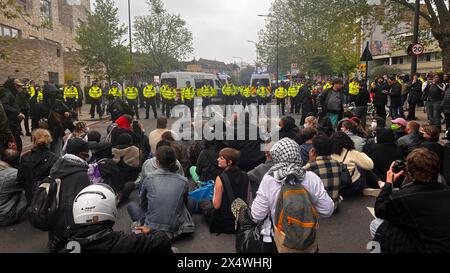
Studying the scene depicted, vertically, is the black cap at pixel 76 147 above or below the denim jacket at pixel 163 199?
above

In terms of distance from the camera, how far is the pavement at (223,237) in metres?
4.45

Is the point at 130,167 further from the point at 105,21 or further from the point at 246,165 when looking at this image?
the point at 105,21

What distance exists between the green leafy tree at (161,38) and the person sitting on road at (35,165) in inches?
1785

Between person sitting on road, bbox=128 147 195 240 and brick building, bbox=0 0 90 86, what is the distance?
48.9 feet

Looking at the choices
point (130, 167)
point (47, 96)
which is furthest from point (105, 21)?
point (130, 167)

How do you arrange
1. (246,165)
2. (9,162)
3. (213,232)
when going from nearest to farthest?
(213,232) < (9,162) < (246,165)

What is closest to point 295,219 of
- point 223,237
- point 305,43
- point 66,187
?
point 223,237

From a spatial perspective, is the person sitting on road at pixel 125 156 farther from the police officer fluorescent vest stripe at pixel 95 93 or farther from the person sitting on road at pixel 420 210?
the police officer fluorescent vest stripe at pixel 95 93

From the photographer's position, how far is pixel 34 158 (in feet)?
17.0

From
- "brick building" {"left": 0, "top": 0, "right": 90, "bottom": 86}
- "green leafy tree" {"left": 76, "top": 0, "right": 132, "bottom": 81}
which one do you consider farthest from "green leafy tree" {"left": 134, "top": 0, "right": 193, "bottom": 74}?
"green leafy tree" {"left": 76, "top": 0, "right": 132, "bottom": 81}

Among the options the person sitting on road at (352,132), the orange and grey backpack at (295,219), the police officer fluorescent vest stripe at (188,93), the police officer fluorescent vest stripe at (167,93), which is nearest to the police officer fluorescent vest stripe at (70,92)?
the police officer fluorescent vest stripe at (167,93)

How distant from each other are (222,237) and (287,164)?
6.44 ft

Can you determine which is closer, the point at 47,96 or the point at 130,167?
the point at 130,167

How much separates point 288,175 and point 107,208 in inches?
54.4
